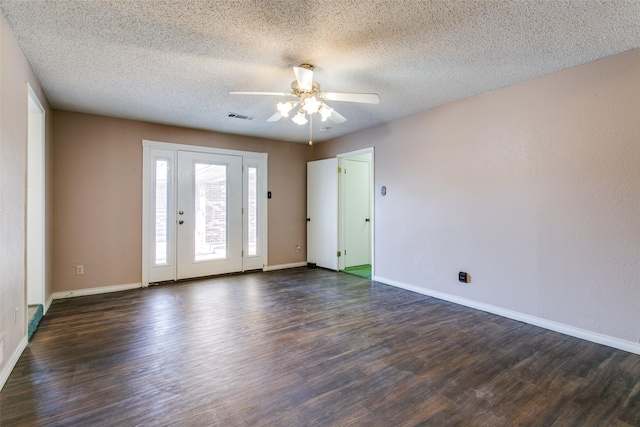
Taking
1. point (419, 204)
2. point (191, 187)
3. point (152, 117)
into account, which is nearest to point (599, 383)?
point (419, 204)

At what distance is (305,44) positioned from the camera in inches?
96.1

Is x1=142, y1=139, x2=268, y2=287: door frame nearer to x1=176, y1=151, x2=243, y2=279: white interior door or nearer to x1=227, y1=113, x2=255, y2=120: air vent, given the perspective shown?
x1=176, y1=151, x2=243, y2=279: white interior door

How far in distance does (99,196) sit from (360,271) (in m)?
4.13

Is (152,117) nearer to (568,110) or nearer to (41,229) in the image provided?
(41,229)

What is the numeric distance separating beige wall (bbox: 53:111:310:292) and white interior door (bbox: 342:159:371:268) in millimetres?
2665

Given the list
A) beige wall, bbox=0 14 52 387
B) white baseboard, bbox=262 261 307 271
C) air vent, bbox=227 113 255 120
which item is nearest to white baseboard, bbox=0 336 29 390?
beige wall, bbox=0 14 52 387

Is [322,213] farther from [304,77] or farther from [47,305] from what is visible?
[47,305]

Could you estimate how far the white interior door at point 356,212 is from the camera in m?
5.78

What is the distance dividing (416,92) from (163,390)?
11.6 feet

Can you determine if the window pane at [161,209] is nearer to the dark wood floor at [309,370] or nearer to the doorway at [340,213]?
the dark wood floor at [309,370]

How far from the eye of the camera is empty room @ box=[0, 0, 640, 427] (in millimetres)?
2008

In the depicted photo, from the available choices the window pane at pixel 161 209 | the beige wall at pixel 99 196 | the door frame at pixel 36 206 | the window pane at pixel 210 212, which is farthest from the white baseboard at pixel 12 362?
the window pane at pixel 210 212

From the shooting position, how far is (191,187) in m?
4.96

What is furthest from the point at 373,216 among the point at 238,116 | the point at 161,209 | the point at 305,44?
the point at 161,209
